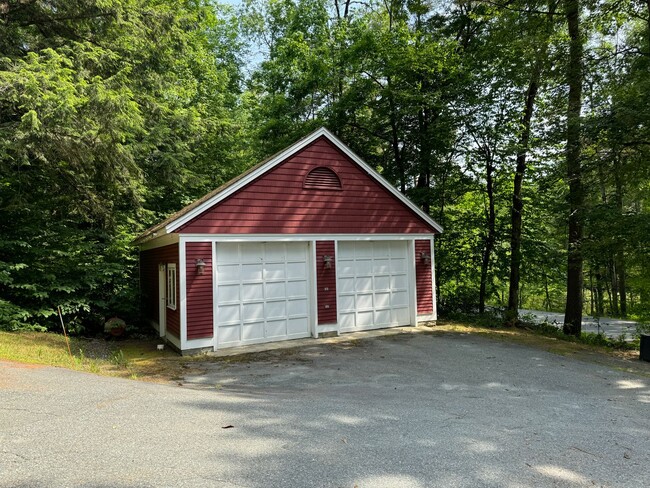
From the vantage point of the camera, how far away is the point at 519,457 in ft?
11.8

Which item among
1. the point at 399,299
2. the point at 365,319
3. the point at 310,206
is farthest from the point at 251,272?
the point at 399,299

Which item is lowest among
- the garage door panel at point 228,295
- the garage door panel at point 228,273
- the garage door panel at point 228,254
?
the garage door panel at point 228,295

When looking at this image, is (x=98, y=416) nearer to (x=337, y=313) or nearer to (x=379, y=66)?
(x=337, y=313)

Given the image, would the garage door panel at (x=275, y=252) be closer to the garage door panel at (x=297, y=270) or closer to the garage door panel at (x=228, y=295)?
the garage door panel at (x=297, y=270)

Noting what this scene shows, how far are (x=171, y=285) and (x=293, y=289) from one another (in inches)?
119

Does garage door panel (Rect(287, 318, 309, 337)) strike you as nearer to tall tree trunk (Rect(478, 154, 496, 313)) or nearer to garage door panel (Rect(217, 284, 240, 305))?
garage door panel (Rect(217, 284, 240, 305))

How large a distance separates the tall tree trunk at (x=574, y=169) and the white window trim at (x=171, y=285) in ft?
33.8

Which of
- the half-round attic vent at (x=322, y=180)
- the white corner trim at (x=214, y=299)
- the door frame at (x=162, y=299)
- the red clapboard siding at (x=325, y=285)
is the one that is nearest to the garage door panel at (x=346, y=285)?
the red clapboard siding at (x=325, y=285)

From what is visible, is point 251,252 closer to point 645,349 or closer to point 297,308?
point 297,308

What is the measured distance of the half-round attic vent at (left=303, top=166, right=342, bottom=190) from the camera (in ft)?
34.7

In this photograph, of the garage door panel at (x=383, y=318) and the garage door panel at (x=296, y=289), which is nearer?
the garage door panel at (x=296, y=289)

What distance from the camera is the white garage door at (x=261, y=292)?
31.0ft

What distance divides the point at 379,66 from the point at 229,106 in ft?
39.6

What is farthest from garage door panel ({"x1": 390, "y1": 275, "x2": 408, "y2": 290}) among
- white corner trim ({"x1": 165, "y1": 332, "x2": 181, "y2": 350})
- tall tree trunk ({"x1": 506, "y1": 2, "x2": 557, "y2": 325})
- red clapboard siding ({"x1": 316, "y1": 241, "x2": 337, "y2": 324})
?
white corner trim ({"x1": 165, "y1": 332, "x2": 181, "y2": 350})
